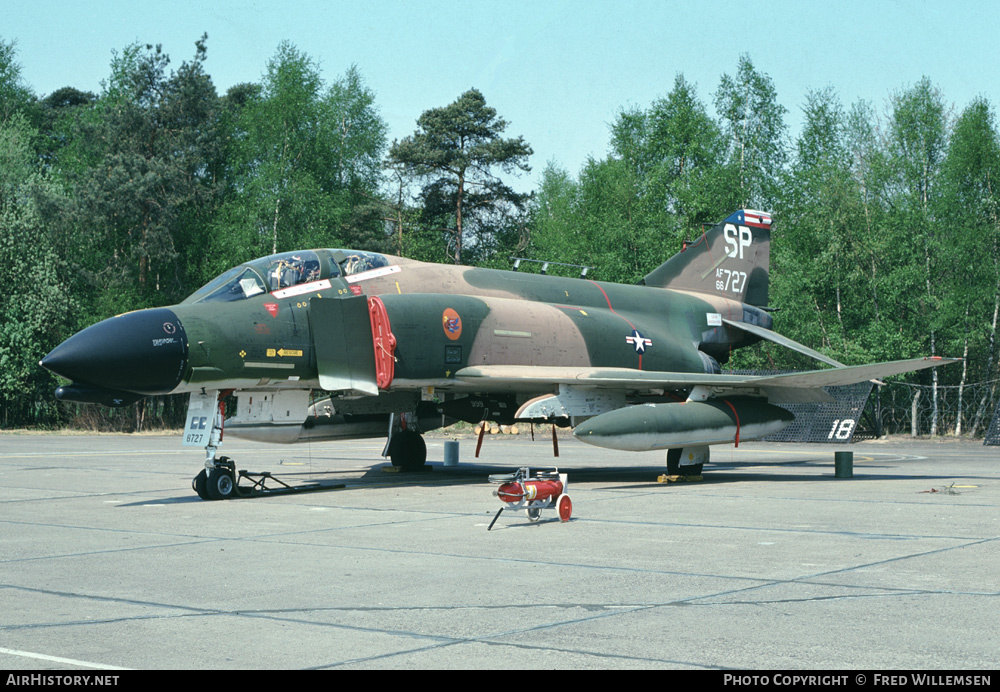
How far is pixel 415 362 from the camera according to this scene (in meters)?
14.8

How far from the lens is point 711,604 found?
620 centimetres

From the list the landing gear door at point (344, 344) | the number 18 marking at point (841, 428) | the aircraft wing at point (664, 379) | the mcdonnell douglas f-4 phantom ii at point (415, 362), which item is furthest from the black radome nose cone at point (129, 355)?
the number 18 marking at point (841, 428)

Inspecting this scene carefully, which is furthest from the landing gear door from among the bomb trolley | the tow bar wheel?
the tow bar wheel

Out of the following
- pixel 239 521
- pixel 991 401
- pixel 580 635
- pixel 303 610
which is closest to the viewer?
pixel 580 635

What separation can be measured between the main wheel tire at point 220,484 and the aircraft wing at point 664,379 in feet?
12.6

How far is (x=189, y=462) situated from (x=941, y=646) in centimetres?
1807

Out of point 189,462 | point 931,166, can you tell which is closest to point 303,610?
point 189,462

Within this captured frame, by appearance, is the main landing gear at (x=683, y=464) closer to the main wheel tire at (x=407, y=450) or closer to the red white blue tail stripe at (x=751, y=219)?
the main wheel tire at (x=407, y=450)

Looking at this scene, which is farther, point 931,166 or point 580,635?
point 931,166

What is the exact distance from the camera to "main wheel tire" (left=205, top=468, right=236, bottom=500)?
13.1 metres

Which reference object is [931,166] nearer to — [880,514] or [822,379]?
[822,379]

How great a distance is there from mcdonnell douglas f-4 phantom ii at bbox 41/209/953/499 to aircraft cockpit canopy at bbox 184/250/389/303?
2cm

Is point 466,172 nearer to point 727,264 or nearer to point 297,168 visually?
point 297,168

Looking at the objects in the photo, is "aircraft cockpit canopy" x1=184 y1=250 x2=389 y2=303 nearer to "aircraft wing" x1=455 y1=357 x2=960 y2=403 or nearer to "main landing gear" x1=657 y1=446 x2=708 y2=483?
"aircraft wing" x1=455 y1=357 x2=960 y2=403
